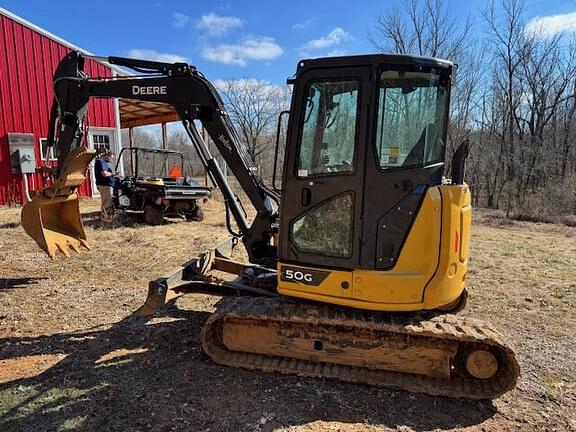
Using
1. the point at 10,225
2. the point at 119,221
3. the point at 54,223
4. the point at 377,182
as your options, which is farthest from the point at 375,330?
the point at 10,225

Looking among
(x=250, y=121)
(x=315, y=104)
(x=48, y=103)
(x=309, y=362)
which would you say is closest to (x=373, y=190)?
(x=315, y=104)

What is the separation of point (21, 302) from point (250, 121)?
27210 millimetres

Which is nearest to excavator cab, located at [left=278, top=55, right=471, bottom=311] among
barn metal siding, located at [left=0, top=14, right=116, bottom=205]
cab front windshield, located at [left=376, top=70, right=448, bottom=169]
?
cab front windshield, located at [left=376, top=70, right=448, bottom=169]

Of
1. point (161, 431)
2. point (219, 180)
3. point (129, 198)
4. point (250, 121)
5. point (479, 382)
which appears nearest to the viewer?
point (161, 431)

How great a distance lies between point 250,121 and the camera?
1239 inches

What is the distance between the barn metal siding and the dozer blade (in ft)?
29.9

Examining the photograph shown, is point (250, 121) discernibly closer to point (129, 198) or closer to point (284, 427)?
point (129, 198)

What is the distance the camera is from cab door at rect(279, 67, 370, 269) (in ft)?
11.0

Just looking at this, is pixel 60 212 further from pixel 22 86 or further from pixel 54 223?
Result: pixel 22 86

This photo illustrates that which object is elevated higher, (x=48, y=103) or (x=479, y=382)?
(x=48, y=103)

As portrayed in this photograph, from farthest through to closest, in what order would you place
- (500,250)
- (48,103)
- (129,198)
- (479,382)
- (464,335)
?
(48,103)
(129,198)
(500,250)
(479,382)
(464,335)

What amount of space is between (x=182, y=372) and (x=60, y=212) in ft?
11.1

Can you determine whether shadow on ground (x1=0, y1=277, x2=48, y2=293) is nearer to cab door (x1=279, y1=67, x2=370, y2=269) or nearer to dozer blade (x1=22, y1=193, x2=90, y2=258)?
dozer blade (x1=22, y1=193, x2=90, y2=258)

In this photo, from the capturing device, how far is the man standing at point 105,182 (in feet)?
34.9
